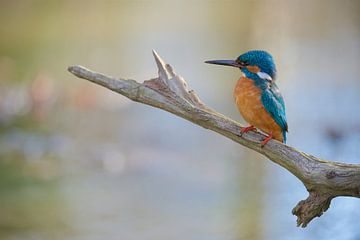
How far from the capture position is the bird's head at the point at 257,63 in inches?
91.6

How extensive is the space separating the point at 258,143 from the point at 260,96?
0.48 ft

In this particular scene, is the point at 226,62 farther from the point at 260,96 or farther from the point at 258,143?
the point at 258,143

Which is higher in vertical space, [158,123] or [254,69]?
[158,123]

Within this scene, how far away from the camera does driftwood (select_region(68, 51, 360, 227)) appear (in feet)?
7.16

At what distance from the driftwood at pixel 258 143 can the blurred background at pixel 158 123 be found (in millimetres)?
1330

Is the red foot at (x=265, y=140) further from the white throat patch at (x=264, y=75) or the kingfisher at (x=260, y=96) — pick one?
the white throat patch at (x=264, y=75)

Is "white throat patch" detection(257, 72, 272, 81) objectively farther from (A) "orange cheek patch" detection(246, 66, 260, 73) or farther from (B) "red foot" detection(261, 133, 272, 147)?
(B) "red foot" detection(261, 133, 272, 147)

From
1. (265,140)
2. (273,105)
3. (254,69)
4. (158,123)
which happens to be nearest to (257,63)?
(254,69)

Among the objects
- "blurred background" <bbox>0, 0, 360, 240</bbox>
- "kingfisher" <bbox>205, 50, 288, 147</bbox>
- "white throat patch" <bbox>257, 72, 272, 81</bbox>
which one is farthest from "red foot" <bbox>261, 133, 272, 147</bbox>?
"blurred background" <bbox>0, 0, 360, 240</bbox>

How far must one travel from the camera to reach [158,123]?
17.0ft

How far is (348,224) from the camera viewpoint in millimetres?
3639

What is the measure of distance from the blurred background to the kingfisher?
4.43 ft

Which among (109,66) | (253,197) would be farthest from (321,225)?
(109,66)

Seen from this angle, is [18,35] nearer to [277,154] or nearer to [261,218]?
[261,218]
